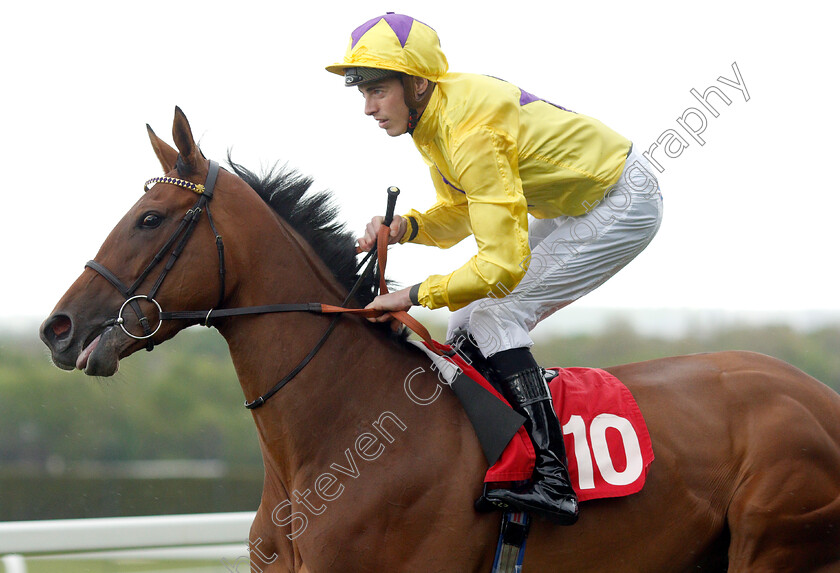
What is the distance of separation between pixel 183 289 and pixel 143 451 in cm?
476

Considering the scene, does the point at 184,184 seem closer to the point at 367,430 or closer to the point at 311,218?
the point at 311,218

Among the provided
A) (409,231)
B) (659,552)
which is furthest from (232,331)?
(659,552)

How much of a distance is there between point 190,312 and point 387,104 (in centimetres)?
90

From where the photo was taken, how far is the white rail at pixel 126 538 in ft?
12.1

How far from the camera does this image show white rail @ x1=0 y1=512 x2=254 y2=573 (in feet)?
12.1

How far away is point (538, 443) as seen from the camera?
2299mm

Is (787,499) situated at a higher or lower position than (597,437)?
lower

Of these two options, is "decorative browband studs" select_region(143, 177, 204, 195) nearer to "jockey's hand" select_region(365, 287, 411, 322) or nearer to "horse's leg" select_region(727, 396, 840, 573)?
"jockey's hand" select_region(365, 287, 411, 322)

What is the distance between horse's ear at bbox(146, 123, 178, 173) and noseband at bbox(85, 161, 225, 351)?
0.07 m

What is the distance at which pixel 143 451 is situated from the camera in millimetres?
6414

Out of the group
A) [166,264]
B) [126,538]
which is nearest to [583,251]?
[166,264]

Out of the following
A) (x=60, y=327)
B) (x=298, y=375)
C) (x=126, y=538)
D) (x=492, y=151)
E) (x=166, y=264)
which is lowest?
(x=126, y=538)

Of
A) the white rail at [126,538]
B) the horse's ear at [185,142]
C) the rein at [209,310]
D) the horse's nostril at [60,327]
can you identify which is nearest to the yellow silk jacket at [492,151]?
the rein at [209,310]

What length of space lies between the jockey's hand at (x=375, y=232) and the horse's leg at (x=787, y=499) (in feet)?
4.78
